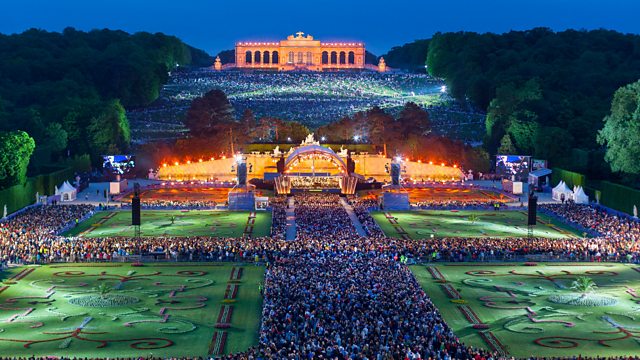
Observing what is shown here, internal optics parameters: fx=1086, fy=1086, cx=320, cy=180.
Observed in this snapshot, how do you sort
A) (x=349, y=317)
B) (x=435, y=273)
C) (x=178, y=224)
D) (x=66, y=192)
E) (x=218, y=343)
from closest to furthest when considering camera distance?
(x=349, y=317) < (x=218, y=343) < (x=435, y=273) < (x=178, y=224) < (x=66, y=192)

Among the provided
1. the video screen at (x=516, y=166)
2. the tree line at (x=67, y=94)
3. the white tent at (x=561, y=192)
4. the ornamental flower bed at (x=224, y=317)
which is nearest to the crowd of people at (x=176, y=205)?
the tree line at (x=67, y=94)

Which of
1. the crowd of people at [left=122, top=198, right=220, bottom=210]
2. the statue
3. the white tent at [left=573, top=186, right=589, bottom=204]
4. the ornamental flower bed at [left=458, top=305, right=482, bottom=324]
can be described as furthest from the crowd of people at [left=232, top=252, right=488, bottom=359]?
the statue

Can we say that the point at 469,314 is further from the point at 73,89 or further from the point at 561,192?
the point at 73,89

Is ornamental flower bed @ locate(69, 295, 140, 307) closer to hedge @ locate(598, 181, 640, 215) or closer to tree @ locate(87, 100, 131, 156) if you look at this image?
hedge @ locate(598, 181, 640, 215)

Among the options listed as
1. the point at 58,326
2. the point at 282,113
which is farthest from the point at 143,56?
the point at 58,326

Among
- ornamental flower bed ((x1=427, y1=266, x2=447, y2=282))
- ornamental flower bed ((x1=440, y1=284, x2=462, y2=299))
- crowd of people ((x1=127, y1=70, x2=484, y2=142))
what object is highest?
crowd of people ((x1=127, y1=70, x2=484, y2=142))

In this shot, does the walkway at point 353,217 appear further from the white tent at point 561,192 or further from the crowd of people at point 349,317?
the crowd of people at point 349,317

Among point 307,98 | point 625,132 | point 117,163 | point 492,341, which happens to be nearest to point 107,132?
point 117,163
